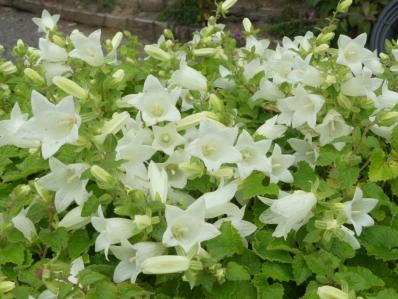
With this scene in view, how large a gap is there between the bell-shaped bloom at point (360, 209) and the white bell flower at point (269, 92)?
0.45 m

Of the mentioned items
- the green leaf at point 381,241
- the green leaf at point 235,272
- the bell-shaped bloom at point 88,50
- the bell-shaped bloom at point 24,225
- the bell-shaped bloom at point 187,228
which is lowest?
the bell-shaped bloom at point 24,225

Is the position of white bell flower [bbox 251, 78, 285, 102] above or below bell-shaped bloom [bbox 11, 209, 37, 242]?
above

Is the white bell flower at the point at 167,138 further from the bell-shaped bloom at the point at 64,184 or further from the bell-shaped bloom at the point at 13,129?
the bell-shaped bloom at the point at 13,129

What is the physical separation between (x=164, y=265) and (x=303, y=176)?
1.43 feet

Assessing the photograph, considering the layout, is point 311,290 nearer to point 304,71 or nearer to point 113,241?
point 113,241

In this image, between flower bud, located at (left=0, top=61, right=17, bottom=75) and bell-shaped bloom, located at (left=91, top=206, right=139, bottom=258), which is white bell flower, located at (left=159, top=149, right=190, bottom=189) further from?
flower bud, located at (left=0, top=61, right=17, bottom=75)

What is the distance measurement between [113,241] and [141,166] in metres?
0.21

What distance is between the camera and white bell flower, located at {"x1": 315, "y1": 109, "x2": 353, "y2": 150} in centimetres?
146

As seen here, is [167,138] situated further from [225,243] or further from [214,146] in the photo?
[225,243]

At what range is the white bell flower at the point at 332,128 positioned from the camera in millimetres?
1461

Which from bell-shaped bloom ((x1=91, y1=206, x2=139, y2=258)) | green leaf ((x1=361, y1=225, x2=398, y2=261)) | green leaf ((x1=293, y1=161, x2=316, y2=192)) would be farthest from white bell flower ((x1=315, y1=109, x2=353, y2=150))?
bell-shaped bloom ((x1=91, y1=206, x2=139, y2=258))

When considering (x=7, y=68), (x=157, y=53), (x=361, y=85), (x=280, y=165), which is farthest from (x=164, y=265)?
(x=7, y=68)

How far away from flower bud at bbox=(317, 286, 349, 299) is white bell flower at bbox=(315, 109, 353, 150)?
451mm

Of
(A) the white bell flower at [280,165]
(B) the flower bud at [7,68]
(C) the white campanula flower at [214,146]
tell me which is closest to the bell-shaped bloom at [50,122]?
(C) the white campanula flower at [214,146]
